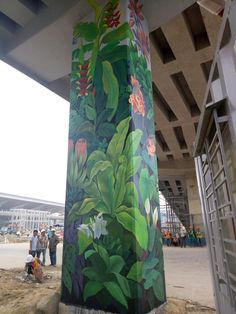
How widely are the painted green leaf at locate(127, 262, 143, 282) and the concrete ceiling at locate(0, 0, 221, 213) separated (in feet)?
16.5

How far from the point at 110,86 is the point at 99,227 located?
2351 mm

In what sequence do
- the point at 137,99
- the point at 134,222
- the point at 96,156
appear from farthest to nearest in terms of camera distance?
1. the point at 137,99
2. the point at 96,156
3. the point at 134,222

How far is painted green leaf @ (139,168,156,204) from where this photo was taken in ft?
12.4

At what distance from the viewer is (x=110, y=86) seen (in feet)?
14.0

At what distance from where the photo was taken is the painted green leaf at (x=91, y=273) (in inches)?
141

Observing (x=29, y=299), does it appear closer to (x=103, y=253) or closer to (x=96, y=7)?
(x=103, y=253)

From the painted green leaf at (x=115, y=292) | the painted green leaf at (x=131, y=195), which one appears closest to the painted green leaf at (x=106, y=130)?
the painted green leaf at (x=131, y=195)

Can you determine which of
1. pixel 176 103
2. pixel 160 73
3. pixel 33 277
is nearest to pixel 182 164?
pixel 176 103

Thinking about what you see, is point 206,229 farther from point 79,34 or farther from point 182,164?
point 182,164

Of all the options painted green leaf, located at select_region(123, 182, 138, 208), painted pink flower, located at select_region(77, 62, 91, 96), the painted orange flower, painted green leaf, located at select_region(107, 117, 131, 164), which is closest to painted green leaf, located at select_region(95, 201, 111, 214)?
painted green leaf, located at select_region(123, 182, 138, 208)

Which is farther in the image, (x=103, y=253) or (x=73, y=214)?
(x=73, y=214)

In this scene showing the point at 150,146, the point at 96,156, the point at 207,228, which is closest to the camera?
the point at 207,228

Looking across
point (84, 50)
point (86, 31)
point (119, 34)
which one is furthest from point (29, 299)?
point (86, 31)

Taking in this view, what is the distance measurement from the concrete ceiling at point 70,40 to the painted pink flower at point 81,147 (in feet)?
9.63
